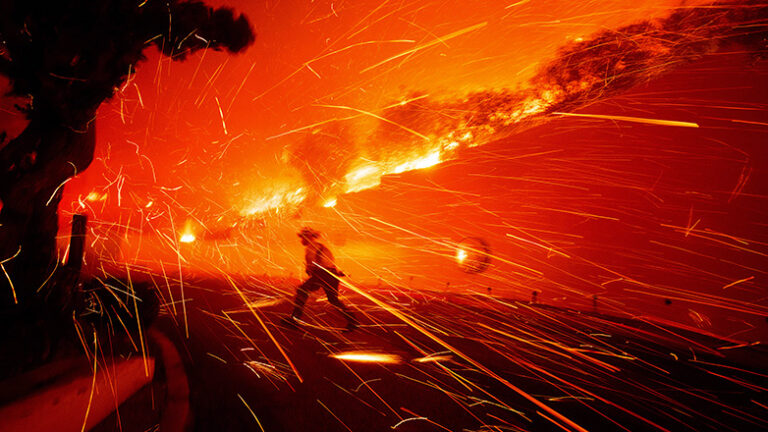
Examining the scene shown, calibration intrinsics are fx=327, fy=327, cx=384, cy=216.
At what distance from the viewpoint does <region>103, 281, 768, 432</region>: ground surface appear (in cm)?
269

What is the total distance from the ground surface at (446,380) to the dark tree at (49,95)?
161cm

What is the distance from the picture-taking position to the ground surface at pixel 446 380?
2.69 metres

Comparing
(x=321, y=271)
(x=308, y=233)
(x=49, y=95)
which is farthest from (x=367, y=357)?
(x=49, y=95)

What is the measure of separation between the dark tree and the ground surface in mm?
1607

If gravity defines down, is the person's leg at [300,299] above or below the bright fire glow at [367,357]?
above

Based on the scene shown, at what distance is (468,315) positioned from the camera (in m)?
9.77

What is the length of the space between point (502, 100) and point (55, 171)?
5653 mm

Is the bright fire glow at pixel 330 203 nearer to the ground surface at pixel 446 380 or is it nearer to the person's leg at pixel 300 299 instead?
the person's leg at pixel 300 299

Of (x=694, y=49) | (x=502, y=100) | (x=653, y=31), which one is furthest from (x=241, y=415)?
(x=694, y=49)

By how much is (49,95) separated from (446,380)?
Answer: 4.44 meters

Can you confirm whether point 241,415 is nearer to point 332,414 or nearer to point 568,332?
point 332,414

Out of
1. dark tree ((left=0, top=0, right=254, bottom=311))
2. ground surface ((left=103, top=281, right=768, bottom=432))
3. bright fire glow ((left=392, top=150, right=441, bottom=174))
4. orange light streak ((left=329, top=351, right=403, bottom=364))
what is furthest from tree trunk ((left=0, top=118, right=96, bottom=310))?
bright fire glow ((left=392, top=150, right=441, bottom=174))

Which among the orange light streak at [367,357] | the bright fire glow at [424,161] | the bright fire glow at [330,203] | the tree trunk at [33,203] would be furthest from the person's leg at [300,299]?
the tree trunk at [33,203]

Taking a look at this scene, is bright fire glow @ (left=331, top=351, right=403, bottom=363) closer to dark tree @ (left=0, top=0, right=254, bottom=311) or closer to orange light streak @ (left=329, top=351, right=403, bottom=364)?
orange light streak @ (left=329, top=351, right=403, bottom=364)
